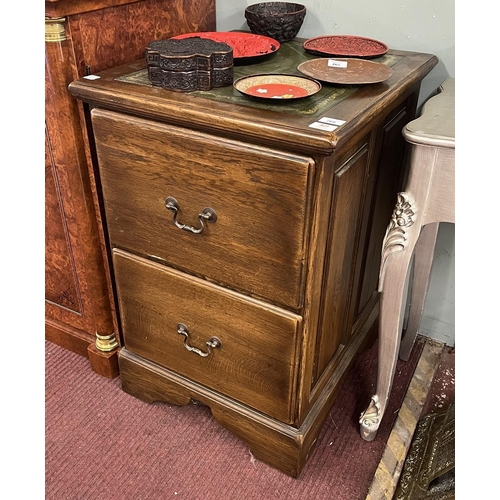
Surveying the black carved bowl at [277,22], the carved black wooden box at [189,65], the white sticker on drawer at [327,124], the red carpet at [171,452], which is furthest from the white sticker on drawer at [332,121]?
the red carpet at [171,452]

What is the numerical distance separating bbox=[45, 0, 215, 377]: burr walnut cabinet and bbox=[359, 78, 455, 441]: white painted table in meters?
0.60

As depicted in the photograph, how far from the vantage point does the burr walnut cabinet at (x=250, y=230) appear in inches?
34.3

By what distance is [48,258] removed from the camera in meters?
1.38

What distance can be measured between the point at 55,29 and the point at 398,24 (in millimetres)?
751

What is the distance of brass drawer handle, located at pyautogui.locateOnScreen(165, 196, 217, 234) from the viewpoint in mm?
958

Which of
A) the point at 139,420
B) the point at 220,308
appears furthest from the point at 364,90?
the point at 139,420

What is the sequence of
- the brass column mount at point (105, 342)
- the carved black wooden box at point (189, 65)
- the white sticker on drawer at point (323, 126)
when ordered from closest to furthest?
1. the white sticker on drawer at point (323, 126)
2. the carved black wooden box at point (189, 65)
3. the brass column mount at point (105, 342)

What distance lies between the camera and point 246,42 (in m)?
1.20

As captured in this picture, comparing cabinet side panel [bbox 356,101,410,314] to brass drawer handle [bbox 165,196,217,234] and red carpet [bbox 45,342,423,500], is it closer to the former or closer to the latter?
red carpet [bbox 45,342,423,500]

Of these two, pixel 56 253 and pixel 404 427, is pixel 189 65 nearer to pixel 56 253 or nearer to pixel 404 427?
pixel 56 253

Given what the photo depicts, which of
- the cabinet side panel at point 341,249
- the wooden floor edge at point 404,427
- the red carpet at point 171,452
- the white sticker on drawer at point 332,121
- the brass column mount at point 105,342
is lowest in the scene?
the red carpet at point 171,452

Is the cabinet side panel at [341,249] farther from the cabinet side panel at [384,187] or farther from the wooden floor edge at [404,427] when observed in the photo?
the wooden floor edge at [404,427]

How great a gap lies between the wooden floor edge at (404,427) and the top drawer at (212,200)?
0.50 m

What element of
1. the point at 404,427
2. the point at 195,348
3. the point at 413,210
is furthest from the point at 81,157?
the point at 404,427
